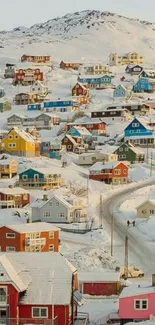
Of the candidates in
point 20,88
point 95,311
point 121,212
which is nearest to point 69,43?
point 20,88

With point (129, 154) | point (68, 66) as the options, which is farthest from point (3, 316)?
point (68, 66)

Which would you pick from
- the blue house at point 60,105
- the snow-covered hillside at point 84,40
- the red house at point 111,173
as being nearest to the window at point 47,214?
the red house at point 111,173

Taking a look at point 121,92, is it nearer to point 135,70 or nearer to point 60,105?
point 60,105

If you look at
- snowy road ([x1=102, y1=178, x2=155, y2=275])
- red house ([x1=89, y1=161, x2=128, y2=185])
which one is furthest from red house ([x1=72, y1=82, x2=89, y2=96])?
snowy road ([x1=102, y1=178, x2=155, y2=275])

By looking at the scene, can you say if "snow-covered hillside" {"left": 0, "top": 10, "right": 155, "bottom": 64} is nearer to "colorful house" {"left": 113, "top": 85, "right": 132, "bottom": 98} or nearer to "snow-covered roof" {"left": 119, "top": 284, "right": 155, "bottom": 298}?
"colorful house" {"left": 113, "top": 85, "right": 132, "bottom": 98}

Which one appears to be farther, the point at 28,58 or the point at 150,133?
the point at 28,58

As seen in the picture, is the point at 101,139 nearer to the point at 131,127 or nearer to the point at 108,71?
the point at 131,127
